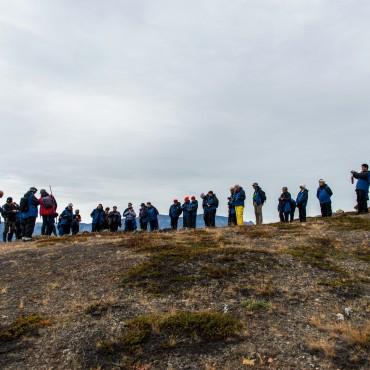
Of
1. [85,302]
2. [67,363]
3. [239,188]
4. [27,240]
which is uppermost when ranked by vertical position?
[239,188]

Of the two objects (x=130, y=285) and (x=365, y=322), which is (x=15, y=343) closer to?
(x=130, y=285)

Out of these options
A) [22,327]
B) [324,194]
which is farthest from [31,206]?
[324,194]

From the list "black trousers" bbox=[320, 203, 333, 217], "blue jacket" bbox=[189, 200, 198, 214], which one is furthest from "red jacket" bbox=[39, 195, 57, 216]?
"black trousers" bbox=[320, 203, 333, 217]

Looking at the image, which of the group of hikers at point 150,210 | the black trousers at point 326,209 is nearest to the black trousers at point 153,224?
the group of hikers at point 150,210

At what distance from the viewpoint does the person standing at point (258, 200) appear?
31.1 metres

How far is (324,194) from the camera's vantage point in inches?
1261

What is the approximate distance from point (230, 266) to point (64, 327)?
22.3 feet

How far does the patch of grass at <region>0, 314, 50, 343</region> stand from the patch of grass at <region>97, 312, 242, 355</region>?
2.23 meters

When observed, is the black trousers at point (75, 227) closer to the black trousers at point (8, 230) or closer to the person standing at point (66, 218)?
the person standing at point (66, 218)

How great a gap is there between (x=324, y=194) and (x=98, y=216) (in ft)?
56.0

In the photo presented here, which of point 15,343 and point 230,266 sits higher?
point 230,266

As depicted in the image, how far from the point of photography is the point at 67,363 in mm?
10258

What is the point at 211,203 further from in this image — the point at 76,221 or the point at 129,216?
the point at 76,221

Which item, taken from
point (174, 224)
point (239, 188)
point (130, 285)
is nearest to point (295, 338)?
point (130, 285)
